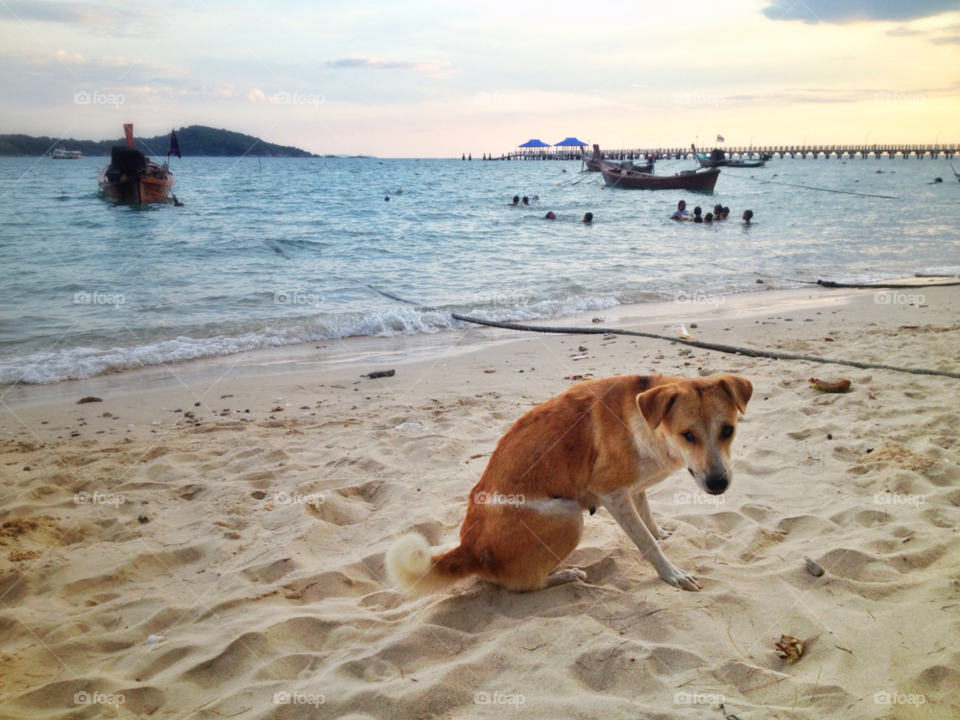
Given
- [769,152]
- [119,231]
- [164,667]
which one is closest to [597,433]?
[164,667]

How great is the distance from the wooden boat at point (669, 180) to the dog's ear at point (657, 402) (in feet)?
138

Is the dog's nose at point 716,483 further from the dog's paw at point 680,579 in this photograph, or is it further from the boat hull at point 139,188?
the boat hull at point 139,188

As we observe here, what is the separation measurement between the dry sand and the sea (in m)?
3.92

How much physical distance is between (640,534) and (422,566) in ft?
4.49

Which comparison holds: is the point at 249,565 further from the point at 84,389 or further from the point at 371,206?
the point at 371,206

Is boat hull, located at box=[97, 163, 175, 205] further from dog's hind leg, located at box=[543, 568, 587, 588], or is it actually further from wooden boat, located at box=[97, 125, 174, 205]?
dog's hind leg, located at box=[543, 568, 587, 588]

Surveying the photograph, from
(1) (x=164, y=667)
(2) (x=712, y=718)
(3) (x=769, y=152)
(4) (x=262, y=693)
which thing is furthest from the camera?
(3) (x=769, y=152)

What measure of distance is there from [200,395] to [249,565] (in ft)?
14.2

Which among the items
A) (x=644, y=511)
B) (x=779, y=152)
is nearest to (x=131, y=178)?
(x=644, y=511)

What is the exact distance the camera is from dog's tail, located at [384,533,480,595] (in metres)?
3.37

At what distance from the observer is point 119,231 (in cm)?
2355

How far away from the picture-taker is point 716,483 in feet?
10.6

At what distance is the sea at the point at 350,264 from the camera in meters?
11.2

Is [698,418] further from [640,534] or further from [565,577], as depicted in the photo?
[565,577]
